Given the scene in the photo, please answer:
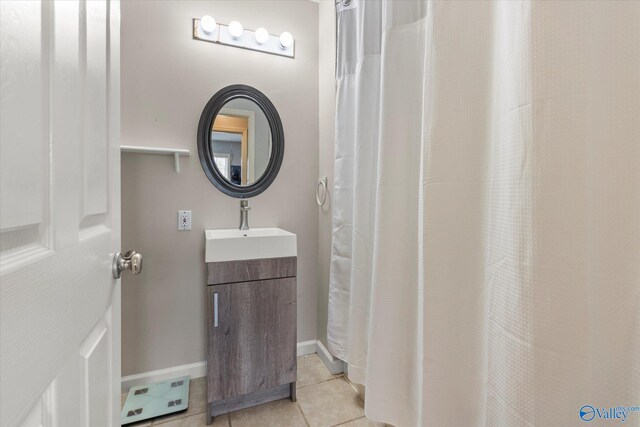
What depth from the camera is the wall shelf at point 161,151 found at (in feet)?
5.10

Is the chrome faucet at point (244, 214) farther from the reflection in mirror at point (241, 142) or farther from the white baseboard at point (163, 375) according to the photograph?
the white baseboard at point (163, 375)

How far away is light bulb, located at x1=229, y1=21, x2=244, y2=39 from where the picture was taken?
1733 mm

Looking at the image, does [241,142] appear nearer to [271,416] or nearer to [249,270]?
[249,270]

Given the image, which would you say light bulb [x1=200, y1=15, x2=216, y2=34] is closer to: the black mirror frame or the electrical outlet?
the black mirror frame

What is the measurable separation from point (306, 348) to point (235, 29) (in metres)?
2.21

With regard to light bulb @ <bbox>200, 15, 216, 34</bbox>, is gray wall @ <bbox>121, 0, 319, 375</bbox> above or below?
below

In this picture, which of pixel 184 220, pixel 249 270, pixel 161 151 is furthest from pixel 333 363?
pixel 161 151

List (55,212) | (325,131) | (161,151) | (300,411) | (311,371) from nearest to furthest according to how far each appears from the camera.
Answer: (55,212) → (300,411) → (161,151) → (311,371) → (325,131)

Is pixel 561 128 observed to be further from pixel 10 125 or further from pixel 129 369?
pixel 129 369

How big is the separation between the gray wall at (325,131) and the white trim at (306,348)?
9 centimetres

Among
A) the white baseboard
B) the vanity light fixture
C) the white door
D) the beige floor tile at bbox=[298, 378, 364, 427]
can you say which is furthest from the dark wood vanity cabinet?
the vanity light fixture

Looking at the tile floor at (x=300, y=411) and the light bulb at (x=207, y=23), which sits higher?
the light bulb at (x=207, y=23)

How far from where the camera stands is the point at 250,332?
4.74 feet

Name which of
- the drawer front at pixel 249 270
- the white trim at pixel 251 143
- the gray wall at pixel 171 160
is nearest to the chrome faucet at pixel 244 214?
the gray wall at pixel 171 160
